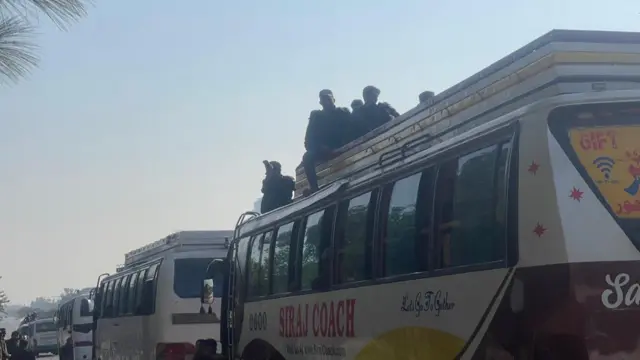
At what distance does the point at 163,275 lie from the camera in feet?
53.9

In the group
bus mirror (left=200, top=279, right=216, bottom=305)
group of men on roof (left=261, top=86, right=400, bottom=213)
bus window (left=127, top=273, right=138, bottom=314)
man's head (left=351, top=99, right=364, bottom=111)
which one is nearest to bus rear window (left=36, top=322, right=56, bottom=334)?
bus window (left=127, top=273, right=138, bottom=314)

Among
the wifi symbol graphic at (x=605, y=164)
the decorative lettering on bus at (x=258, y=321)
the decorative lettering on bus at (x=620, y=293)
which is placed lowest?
the decorative lettering on bus at (x=620, y=293)

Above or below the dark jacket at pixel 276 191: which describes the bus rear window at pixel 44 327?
above

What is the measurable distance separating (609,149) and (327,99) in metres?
7.27

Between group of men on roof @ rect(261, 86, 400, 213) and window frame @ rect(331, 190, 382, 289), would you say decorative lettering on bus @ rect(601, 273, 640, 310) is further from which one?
group of men on roof @ rect(261, 86, 400, 213)

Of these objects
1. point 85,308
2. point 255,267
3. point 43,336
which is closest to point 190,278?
point 255,267

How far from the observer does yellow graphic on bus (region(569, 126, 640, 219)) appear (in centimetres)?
530

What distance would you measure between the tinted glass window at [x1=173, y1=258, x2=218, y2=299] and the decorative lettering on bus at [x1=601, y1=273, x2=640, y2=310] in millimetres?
11767

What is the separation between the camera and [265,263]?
455 inches

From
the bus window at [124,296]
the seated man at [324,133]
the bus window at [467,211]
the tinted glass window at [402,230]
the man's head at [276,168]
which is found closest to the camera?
the bus window at [467,211]

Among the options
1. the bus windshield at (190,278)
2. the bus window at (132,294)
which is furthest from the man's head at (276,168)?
the bus window at (132,294)

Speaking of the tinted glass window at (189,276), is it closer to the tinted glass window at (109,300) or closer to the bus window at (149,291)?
the bus window at (149,291)

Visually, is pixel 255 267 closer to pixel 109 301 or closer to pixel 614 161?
pixel 614 161

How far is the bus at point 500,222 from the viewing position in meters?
5.12
